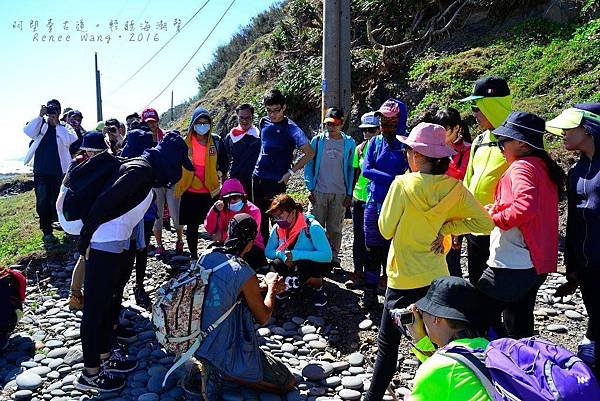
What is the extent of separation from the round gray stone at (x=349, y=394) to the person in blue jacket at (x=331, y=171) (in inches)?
100

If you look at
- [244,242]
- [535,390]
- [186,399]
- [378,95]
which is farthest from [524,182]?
[378,95]

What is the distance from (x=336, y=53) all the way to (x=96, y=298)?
→ 554 centimetres

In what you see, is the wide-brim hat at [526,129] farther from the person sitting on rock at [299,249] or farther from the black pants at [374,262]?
the person sitting on rock at [299,249]

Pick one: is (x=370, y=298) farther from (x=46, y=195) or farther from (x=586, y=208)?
(x=46, y=195)

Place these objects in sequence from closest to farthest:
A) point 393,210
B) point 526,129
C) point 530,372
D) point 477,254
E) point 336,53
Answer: point 530,372
point 526,129
point 393,210
point 477,254
point 336,53

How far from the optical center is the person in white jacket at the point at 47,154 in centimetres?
788

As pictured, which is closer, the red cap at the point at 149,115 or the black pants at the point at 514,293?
the black pants at the point at 514,293

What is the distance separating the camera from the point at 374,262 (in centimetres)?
488

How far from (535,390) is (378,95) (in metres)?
10.4

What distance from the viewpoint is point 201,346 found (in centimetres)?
357

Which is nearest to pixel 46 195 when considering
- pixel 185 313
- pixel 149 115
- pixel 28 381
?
pixel 149 115

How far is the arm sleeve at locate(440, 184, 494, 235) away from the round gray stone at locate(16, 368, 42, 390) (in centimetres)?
330

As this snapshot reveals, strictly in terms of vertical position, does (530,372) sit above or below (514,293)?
above

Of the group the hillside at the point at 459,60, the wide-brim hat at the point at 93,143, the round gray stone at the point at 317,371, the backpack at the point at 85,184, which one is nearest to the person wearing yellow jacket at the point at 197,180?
the wide-brim hat at the point at 93,143
